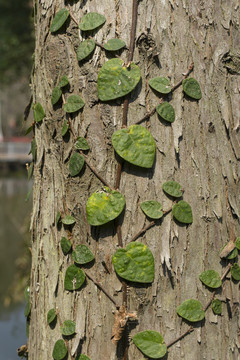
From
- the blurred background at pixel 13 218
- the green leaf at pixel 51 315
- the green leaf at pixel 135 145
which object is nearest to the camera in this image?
the green leaf at pixel 135 145

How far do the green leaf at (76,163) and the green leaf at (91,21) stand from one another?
311mm

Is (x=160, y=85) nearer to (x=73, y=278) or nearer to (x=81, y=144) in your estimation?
(x=81, y=144)

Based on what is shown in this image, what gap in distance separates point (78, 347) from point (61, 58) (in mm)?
734

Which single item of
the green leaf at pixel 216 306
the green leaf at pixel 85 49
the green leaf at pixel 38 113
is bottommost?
the green leaf at pixel 216 306

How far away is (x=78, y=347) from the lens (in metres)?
1.12

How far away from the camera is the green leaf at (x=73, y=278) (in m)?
1.11

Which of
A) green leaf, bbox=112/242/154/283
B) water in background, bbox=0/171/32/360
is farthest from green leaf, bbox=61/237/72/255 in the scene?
water in background, bbox=0/171/32/360

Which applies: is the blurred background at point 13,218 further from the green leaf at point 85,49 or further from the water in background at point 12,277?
the green leaf at point 85,49

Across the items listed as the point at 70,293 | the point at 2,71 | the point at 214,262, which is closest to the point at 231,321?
the point at 214,262

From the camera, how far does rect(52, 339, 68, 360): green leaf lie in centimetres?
114

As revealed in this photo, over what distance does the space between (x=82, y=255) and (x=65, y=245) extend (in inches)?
2.3

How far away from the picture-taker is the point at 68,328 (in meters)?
1.13

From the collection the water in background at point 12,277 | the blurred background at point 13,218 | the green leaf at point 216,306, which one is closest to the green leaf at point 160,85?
the green leaf at point 216,306

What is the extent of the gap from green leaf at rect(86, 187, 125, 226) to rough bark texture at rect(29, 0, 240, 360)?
0.08 feet
